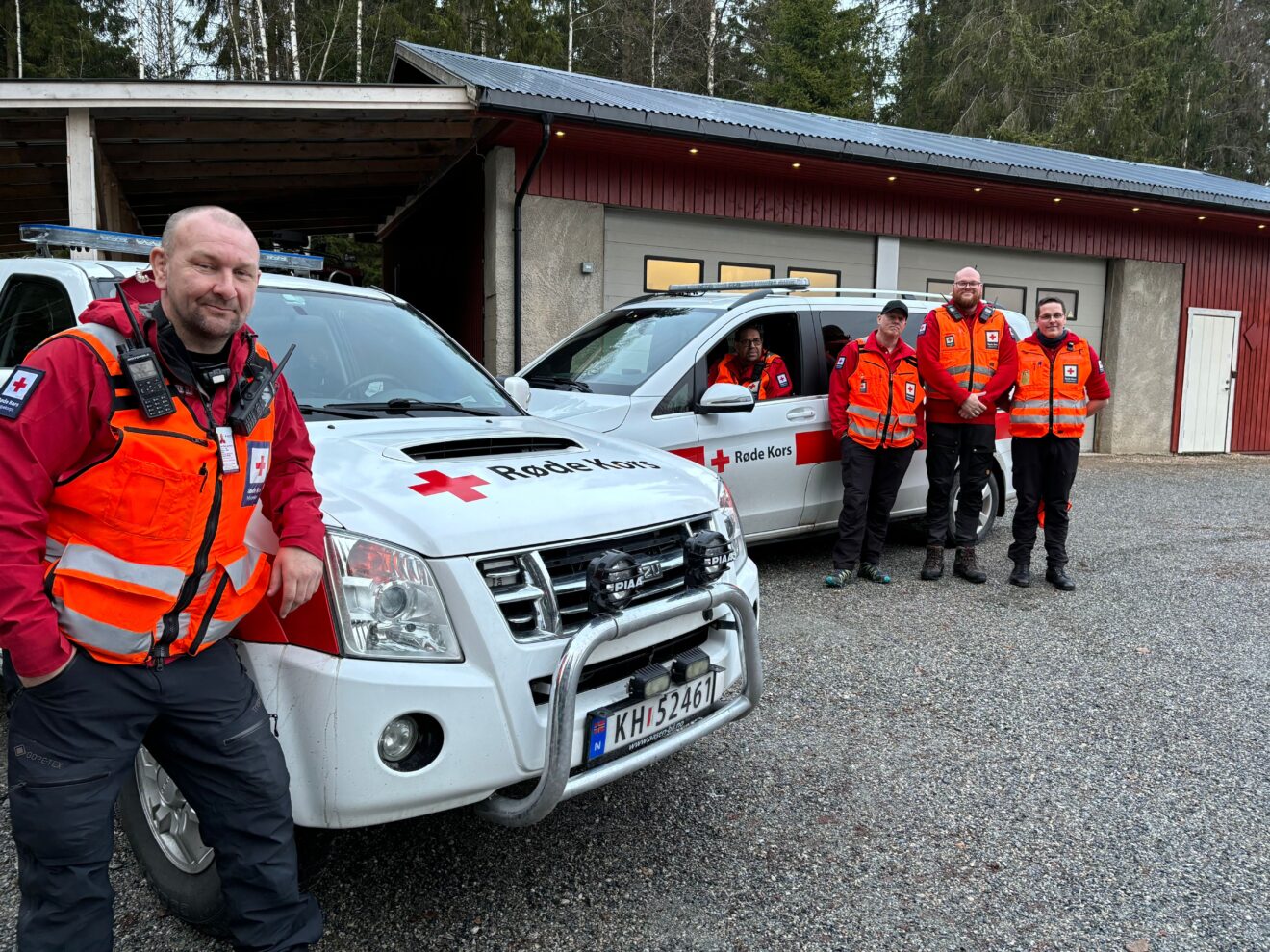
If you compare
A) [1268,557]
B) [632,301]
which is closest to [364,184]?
[632,301]

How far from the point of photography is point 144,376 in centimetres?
174

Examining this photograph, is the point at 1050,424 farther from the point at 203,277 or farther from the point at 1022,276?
the point at 1022,276

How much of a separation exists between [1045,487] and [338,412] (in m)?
4.84

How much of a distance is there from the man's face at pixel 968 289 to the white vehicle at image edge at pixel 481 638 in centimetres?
374

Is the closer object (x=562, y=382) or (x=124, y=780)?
(x=124, y=780)

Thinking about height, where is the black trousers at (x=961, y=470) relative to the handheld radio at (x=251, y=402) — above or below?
below

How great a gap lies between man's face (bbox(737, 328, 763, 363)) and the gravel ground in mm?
1937

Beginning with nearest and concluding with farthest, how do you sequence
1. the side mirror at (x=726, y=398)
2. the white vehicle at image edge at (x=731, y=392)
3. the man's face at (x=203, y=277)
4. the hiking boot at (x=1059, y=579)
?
the man's face at (x=203, y=277)
the side mirror at (x=726, y=398)
the white vehicle at image edge at (x=731, y=392)
the hiking boot at (x=1059, y=579)

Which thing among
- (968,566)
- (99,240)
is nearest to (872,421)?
(968,566)

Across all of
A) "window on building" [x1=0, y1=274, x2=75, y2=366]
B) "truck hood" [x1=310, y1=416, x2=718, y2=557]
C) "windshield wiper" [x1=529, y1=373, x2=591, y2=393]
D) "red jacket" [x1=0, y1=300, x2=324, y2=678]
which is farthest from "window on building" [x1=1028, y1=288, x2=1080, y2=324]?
"red jacket" [x1=0, y1=300, x2=324, y2=678]

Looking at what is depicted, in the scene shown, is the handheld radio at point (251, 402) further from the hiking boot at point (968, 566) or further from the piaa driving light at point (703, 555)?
the hiking boot at point (968, 566)

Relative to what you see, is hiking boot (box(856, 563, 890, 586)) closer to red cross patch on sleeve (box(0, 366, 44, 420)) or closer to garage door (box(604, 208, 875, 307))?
garage door (box(604, 208, 875, 307))

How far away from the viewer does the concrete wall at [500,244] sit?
9.60 meters

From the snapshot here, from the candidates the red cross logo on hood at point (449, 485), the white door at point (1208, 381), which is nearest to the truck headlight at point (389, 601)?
the red cross logo on hood at point (449, 485)
